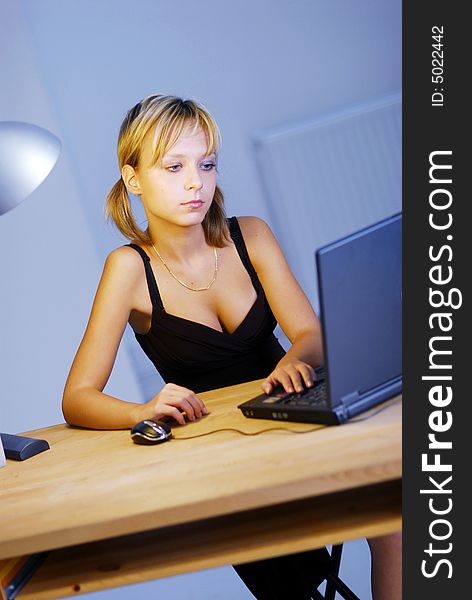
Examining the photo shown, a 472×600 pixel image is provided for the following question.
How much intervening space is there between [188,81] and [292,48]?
0.55 m

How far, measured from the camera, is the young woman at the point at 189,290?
179 centimetres

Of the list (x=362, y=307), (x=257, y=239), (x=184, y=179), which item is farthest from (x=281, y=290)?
(x=362, y=307)

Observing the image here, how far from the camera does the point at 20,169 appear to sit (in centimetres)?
160

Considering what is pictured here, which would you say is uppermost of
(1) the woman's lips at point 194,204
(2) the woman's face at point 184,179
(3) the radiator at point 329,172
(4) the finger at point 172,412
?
(3) the radiator at point 329,172

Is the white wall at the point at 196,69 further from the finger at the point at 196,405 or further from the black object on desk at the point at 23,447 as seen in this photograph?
the finger at the point at 196,405

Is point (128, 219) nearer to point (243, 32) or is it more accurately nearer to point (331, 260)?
point (331, 260)

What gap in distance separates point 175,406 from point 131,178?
0.62 meters

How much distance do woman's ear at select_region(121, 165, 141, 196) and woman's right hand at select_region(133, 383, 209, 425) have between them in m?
0.56

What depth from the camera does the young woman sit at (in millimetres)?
1792

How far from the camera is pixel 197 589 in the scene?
8.46 ft

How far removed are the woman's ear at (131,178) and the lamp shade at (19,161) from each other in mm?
303

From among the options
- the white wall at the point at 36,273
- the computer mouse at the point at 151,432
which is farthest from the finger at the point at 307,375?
the white wall at the point at 36,273

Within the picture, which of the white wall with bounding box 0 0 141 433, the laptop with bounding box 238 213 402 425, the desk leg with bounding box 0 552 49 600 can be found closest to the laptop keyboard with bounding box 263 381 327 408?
the laptop with bounding box 238 213 402 425

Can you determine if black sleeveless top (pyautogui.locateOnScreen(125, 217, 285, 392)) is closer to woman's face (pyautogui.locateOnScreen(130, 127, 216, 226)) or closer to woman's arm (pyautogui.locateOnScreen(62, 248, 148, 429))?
woman's arm (pyautogui.locateOnScreen(62, 248, 148, 429))
